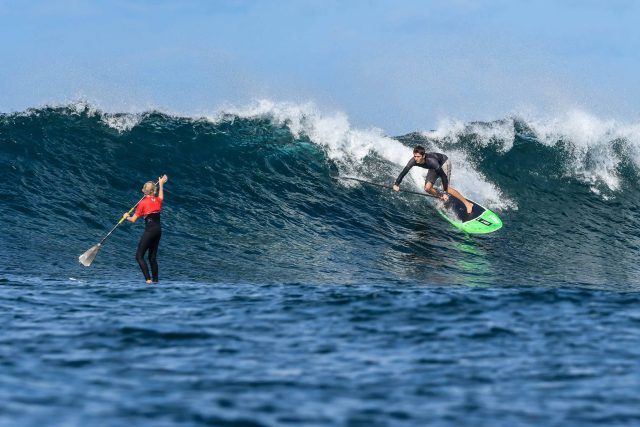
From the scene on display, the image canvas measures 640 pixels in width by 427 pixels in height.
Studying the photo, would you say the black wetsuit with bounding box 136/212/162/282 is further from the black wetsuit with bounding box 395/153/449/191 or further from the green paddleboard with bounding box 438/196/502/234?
the green paddleboard with bounding box 438/196/502/234

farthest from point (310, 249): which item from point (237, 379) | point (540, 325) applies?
point (237, 379)

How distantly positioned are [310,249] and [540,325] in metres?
7.56

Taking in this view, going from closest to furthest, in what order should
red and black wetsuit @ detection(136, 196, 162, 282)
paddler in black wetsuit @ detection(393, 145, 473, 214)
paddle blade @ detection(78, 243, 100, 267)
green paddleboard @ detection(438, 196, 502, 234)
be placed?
red and black wetsuit @ detection(136, 196, 162, 282) → paddle blade @ detection(78, 243, 100, 267) → paddler in black wetsuit @ detection(393, 145, 473, 214) → green paddleboard @ detection(438, 196, 502, 234)

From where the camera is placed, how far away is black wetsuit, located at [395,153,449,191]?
16703 millimetres

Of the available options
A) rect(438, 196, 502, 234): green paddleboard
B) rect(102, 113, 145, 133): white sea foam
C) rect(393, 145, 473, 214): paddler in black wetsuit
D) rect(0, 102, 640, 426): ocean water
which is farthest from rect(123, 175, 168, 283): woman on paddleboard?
rect(102, 113, 145, 133): white sea foam

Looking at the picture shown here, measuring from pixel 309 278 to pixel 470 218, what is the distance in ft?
16.8

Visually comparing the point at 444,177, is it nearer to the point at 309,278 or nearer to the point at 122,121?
the point at 309,278

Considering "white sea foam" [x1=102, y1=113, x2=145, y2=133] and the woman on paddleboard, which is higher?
"white sea foam" [x1=102, y1=113, x2=145, y2=133]

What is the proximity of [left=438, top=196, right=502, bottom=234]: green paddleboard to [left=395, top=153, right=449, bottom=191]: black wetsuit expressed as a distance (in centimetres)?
64

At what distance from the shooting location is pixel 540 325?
8.71 m

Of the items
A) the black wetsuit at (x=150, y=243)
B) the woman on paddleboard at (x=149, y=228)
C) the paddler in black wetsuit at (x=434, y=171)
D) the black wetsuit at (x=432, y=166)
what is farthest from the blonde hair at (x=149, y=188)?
the black wetsuit at (x=432, y=166)

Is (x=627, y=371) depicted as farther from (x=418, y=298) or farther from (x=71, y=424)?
(x=71, y=424)

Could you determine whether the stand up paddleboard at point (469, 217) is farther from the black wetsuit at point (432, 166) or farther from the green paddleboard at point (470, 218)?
the black wetsuit at point (432, 166)

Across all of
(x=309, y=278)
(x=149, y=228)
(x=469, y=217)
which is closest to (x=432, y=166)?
(x=469, y=217)
